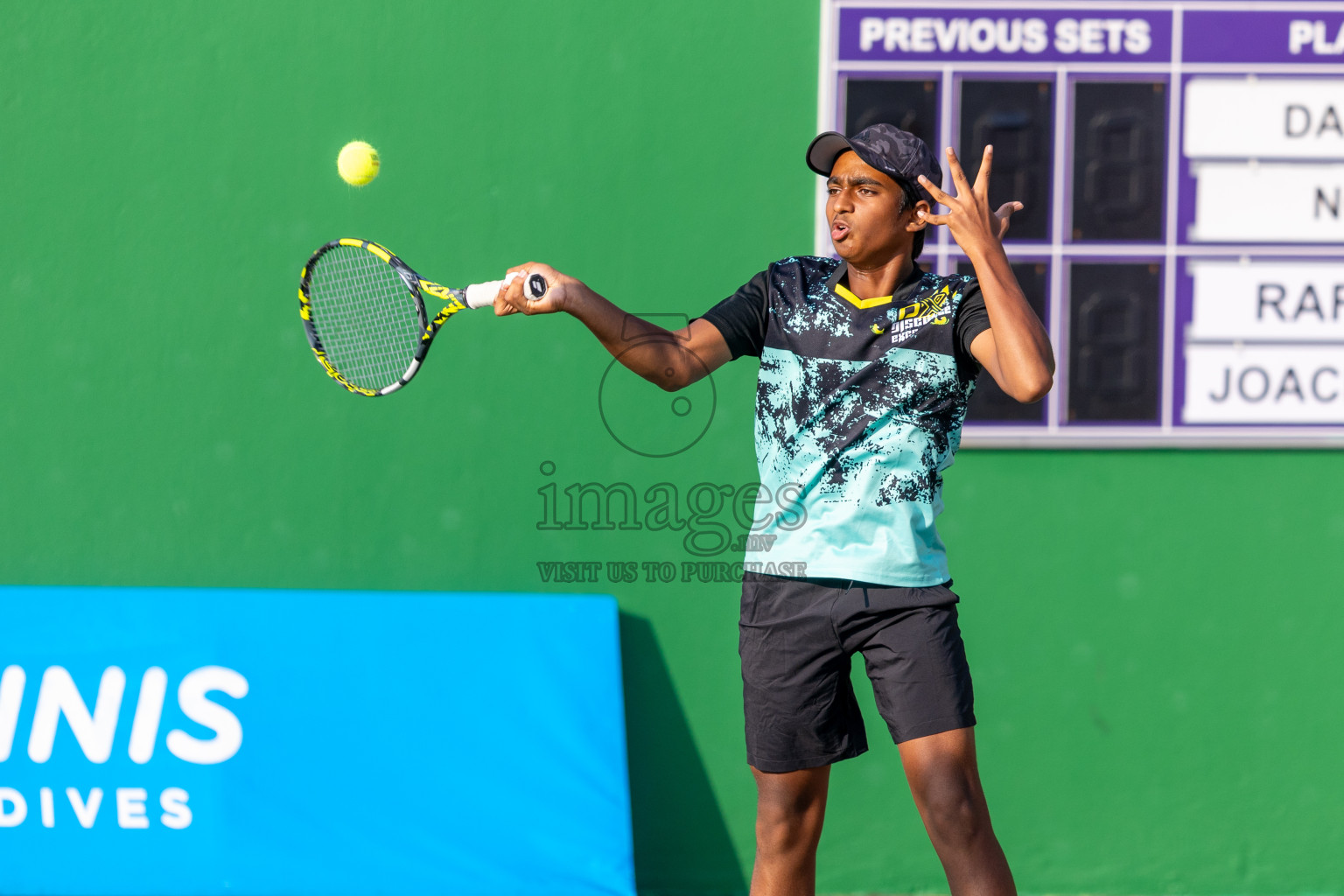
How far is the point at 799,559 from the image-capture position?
2170 millimetres

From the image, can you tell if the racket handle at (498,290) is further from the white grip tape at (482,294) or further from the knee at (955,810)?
the knee at (955,810)

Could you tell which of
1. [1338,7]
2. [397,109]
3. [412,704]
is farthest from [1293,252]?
[412,704]

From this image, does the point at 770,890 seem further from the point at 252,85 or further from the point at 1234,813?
the point at 252,85

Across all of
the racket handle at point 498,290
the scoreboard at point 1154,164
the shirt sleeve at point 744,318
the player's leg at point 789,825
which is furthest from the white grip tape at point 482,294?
the scoreboard at point 1154,164

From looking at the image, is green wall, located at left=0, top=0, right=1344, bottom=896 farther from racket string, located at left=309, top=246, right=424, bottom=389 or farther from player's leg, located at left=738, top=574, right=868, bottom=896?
player's leg, located at left=738, top=574, right=868, bottom=896

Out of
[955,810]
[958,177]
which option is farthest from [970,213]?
[955,810]

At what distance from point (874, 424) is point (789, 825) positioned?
830mm

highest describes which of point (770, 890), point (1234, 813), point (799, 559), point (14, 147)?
point (14, 147)

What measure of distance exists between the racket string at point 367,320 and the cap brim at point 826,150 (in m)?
1.16

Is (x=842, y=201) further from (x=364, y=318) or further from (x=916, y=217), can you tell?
(x=364, y=318)

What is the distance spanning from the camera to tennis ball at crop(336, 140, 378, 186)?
3.08m

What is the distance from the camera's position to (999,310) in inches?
75.7

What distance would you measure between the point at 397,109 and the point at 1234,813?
3.20m

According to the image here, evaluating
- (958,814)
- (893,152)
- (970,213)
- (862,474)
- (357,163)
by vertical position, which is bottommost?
(958,814)
